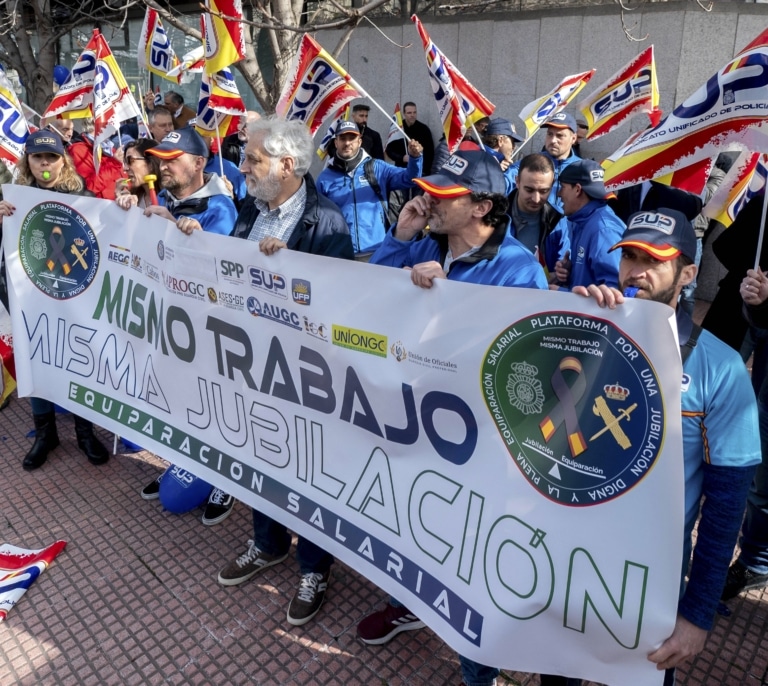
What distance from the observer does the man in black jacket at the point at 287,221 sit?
321cm

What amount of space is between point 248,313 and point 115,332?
1.09m

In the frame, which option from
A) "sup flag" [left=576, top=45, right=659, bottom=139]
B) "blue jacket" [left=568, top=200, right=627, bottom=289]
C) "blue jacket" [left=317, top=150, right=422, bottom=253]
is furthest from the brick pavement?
"sup flag" [left=576, top=45, right=659, bottom=139]

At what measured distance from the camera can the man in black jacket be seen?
321cm

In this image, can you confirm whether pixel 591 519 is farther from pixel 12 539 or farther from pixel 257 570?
pixel 12 539

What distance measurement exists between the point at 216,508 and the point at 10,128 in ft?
11.5

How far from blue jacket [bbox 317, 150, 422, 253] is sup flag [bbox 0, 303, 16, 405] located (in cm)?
251

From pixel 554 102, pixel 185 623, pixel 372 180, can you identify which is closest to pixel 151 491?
pixel 185 623

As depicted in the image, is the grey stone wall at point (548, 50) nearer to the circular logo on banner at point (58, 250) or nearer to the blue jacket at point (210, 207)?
the blue jacket at point (210, 207)

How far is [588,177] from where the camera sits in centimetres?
400

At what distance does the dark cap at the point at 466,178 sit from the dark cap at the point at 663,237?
606mm

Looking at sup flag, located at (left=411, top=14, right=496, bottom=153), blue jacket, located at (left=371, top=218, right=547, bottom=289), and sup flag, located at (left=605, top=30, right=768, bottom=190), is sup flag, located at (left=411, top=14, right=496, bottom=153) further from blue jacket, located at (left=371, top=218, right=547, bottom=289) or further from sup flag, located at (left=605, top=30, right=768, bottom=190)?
blue jacket, located at (left=371, top=218, right=547, bottom=289)

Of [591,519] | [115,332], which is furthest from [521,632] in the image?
[115,332]

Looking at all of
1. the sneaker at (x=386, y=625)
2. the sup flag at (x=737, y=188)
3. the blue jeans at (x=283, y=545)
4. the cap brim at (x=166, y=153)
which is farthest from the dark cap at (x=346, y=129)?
the sneaker at (x=386, y=625)

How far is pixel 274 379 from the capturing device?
299 centimetres
